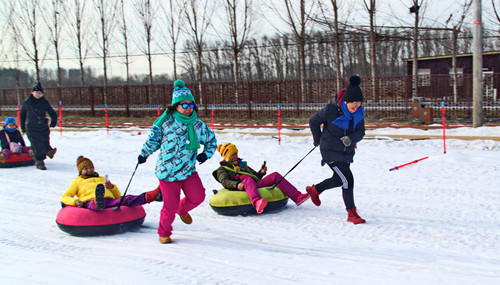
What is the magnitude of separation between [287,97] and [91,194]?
18.3 meters

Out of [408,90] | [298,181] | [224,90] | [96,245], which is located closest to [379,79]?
[408,90]

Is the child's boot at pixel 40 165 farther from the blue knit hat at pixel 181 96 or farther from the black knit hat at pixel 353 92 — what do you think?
the black knit hat at pixel 353 92

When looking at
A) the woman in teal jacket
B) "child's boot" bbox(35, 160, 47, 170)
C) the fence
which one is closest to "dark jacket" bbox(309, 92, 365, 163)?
the woman in teal jacket

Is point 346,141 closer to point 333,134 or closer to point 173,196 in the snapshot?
point 333,134

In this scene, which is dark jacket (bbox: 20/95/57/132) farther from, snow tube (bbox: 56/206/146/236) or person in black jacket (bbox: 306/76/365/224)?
person in black jacket (bbox: 306/76/365/224)

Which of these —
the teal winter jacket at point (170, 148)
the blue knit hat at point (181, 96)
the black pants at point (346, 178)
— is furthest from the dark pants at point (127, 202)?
the black pants at point (346, 178)

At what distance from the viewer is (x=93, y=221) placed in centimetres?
538

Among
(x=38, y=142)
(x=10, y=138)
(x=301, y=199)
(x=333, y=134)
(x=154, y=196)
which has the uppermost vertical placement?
(x=333, y=134)

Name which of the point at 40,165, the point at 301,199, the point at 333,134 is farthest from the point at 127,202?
the point at 40,165

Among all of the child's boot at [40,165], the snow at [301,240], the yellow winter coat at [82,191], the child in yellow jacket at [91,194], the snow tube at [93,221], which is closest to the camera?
the snow at [301,240]

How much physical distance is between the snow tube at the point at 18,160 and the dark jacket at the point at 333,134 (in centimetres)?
796

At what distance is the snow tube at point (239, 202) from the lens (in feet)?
20.4

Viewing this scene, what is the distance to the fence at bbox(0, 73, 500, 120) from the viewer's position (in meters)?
19.7

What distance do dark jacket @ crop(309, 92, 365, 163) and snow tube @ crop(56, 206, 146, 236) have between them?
2677 mm
